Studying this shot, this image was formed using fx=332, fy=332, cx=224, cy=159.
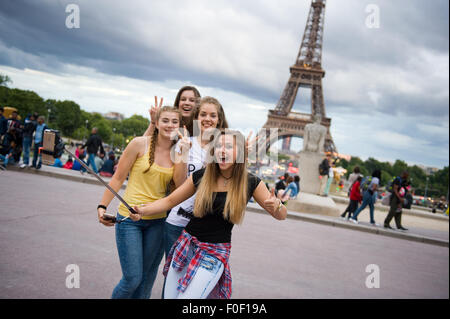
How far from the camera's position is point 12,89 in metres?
1.79

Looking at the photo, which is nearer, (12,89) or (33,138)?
(12,89)

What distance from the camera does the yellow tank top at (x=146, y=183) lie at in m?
2.44

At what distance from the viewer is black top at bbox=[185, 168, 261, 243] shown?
7.27 ft

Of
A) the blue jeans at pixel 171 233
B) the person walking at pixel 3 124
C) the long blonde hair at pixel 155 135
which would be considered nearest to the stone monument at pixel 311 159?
the blue jeans at pixel 171 233

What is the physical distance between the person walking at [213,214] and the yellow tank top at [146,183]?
20 cm

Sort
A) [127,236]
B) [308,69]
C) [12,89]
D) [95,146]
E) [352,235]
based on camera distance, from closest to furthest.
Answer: [12,89], [127,236], [352,235], [95,146], [308,69]

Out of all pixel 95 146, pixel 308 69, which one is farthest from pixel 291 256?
pixel 308 69

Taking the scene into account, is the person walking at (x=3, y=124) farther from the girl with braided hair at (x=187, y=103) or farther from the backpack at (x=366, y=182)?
the backpack at (x=366, y=182)

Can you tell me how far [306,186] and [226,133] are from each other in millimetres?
12620

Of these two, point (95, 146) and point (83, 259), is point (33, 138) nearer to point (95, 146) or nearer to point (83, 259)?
point (83, 259)

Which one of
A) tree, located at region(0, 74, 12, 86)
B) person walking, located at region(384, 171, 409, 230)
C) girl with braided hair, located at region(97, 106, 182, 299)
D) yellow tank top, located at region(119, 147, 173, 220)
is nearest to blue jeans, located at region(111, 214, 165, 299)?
girl with braided hair, located at region(97, 106, 182, 299)

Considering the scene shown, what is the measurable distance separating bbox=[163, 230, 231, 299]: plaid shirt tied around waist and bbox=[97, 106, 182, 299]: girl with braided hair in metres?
0.36

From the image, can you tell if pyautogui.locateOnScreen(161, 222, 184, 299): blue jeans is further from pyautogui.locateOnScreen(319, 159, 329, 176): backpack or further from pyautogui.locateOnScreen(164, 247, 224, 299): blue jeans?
pyautogui.locateOnScreen(319, 159, 329, 176): backpack

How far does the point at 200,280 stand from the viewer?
6.84 feet
